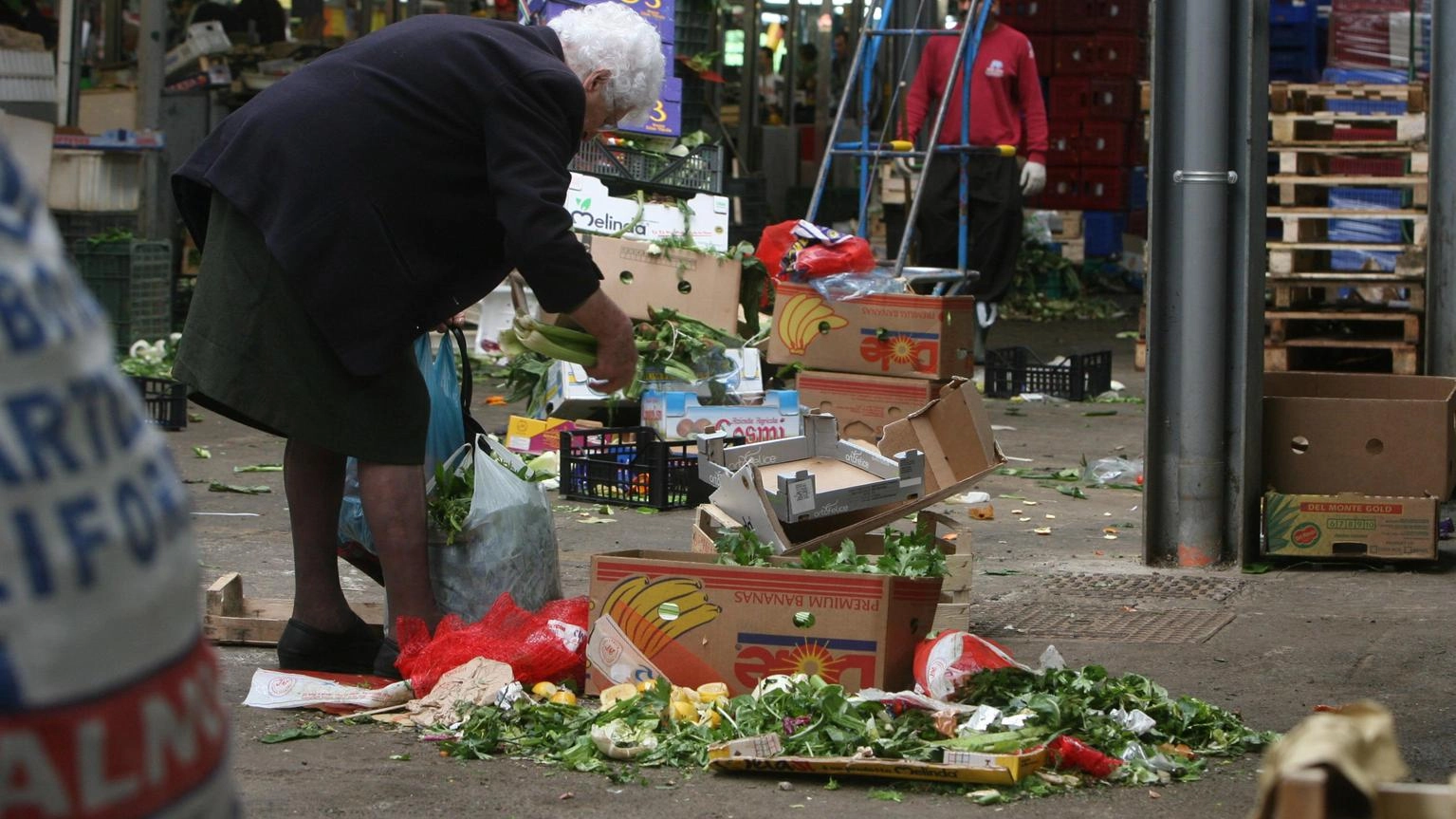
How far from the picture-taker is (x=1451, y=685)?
3.96 metres

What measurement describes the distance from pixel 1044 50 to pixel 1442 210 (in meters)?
10.4

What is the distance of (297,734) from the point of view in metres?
3.49

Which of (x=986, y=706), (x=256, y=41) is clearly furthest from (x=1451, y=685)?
(x=256, y=41)

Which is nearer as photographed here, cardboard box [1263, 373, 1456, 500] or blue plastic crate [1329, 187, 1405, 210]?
cardboard box [1263, 373, 1456, 500]

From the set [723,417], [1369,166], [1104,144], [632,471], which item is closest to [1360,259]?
[1369,166]

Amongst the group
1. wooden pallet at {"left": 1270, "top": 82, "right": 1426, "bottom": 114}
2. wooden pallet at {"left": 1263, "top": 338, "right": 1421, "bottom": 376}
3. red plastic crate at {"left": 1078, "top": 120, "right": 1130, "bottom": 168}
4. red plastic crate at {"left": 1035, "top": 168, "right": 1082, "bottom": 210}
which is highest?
red plastic crate at {"left": 1078, "top": 120, "right": 1130, "bottom": 168}

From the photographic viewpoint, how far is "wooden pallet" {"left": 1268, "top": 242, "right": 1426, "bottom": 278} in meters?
9.27

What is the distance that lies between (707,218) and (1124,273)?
10172 millimetres

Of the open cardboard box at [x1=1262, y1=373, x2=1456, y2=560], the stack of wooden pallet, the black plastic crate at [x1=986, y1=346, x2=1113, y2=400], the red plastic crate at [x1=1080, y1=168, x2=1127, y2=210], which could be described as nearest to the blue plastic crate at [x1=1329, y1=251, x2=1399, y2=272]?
the stack of wooden pallet

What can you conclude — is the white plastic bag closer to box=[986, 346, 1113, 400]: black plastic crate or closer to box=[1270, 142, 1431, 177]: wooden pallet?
box=[986, 346, 1113, 400]: black plastic crate

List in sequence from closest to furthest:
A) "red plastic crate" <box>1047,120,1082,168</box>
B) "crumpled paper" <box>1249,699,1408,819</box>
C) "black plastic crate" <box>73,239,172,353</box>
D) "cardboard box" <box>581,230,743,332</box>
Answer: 1. "crumpled paper" <box>1249,699,1408,819</box>
2. "cardboard box" <box>581,230,743,332</box>
3. "black plastic crate" <box>73,239,172,353</box>
4. "red plastic crate" <box>1047,120,1082,168</box>

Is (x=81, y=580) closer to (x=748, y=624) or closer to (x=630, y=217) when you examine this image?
(x=748, y=624)

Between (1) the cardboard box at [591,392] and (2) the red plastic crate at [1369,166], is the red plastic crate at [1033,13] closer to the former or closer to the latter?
(2) the red plastic crate at [1369,166]

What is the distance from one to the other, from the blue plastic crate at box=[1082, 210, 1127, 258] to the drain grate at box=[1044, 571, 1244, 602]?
41.9ft
